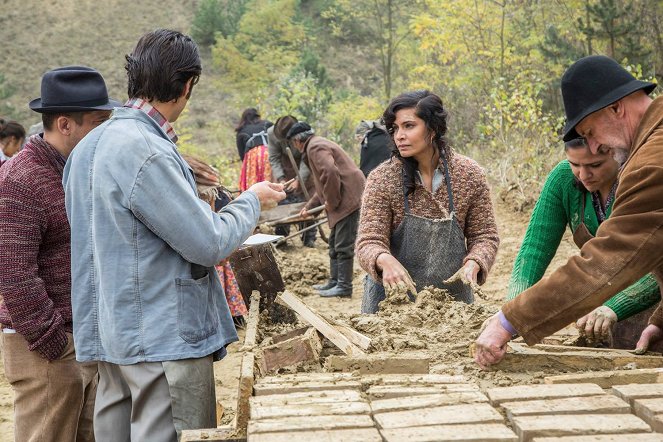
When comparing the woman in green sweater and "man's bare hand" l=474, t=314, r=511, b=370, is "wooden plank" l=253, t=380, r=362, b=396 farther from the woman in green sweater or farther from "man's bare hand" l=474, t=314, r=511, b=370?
the woman in green sweater

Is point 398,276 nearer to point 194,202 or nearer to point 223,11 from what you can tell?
point 194,202

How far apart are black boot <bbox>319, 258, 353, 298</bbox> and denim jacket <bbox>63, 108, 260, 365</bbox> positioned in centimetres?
626

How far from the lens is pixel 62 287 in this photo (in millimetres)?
3270

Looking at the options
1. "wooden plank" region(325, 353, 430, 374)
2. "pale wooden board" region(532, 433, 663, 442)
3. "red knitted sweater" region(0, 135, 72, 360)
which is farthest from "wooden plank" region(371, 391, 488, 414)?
"red knitted sweater" region(0, 135, 72, 360)

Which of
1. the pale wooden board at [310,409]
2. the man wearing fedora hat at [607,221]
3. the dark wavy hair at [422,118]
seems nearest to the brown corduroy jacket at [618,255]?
the man wearing fedora hat at [607,221]

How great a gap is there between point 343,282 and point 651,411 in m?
7.03

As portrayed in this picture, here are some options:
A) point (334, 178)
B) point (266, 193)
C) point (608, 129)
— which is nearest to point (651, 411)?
point (608, 129)

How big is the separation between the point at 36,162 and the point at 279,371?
1.44 metres

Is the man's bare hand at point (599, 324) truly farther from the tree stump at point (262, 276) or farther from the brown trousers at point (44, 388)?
the brown trousers at point (44, 388)

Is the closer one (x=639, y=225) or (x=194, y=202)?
(x=639, y=225)

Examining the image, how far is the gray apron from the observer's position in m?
3.79

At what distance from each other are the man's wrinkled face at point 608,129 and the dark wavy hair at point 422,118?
1135mm

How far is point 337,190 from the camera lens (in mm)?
8438

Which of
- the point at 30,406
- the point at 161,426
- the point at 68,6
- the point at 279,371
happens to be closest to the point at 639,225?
the point at 279,371
